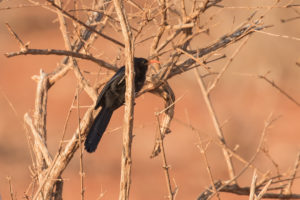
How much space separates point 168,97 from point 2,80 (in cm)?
1304

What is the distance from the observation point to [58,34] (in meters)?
20.0

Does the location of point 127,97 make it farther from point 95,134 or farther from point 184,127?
point 184,127

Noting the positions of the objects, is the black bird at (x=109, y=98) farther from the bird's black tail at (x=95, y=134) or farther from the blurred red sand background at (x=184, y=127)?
the blurred red sand background at (x=184, y=127)

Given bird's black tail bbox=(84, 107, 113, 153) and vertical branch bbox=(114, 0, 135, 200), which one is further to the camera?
bird's black tail bbox=(84, 107, 113, 153)

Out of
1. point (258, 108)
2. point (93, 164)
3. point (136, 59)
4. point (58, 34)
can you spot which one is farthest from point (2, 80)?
point (136, 59)

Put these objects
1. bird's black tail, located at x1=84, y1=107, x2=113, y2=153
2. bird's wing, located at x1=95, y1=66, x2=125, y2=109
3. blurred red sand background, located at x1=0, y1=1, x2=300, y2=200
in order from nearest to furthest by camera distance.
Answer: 1. bird's wing, located at x1=95, y1=66, x2=125, y2=109
2. bird's black tail, located at x1=84, y1=107, x2=113, y2=153
3. blurred red sand background, located at x1=0, y1=1, x2=300, y2=200

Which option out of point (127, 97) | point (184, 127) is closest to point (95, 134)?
point (127, 97)

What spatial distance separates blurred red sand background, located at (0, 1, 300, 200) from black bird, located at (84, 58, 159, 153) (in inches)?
203

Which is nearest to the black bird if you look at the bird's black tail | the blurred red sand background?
the bird's black tail

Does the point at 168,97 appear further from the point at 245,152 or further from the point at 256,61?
the point at 256,61

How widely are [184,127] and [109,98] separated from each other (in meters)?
8.74

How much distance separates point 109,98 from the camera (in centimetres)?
401

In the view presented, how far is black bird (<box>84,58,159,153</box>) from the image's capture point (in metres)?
3.78

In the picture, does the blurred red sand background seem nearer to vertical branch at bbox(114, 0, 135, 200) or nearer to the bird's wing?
the bird's wing
